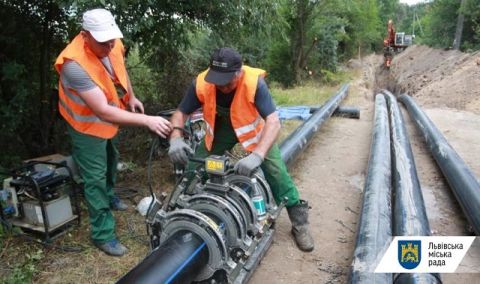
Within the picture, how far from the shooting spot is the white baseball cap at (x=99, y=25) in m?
2.66

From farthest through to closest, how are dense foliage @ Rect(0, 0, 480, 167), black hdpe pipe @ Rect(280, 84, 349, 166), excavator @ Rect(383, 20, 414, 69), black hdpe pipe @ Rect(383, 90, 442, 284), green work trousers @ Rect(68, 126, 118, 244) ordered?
excavator @ Rect(383, 20, 414, 69) → black hdpe pipe @ Rect(280, 84, 349, 166) → dense foliage @ Rect(0, 0, 480, 167) → green work trousers @ Rect(68, 126, 118, 244) → black hdpe pipe @ Rect(383, 90, 442, 284)

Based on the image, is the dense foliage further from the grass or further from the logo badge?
the logo badge

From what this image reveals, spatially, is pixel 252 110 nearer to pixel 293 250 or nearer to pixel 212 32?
pixel 293 250

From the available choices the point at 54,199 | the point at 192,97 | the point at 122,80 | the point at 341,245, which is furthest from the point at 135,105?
the point at 341,245

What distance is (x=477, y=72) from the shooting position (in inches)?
498

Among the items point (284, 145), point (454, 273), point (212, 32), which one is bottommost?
point (454, 273)

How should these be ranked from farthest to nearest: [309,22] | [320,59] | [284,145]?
[320,59]
[309,22]
[284,145]

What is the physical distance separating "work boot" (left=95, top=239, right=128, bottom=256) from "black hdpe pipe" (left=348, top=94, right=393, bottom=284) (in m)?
1.70

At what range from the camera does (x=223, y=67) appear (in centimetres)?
263

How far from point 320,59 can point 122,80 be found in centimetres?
1673

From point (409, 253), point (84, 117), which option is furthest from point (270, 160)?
point (84, 117)

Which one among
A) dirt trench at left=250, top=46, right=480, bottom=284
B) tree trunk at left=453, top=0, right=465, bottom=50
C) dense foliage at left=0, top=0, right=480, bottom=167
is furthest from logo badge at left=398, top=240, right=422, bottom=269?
tree trunk at left=453, top=0, right=465, bottom=50

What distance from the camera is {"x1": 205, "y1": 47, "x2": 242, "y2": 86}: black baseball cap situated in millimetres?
2621

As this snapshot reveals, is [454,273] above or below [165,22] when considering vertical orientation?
below
